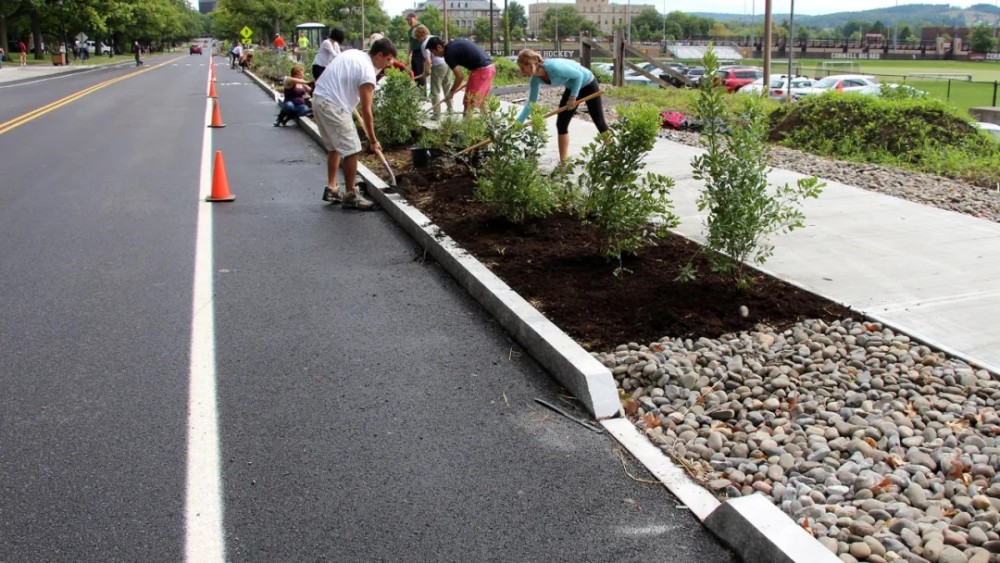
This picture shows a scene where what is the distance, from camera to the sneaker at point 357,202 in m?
9.92

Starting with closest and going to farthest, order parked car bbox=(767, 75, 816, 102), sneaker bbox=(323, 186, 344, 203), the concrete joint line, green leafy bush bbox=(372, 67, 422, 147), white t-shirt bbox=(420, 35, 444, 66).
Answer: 1. the concrete joint line
2. sneaker bbox=(323, 186, 344, 203)
3. green leafy bush bbox=(372, 67, 422, 147)
4. white t-shirt bbox=(420, 35, 444, 66)
5. parked car bbox=(767, 75, 816, 102)

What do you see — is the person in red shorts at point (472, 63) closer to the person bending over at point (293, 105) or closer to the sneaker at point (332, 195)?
the sneaker at point (332, 195)

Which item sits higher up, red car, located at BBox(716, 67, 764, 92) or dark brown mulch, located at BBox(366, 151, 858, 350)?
red car, located at BBox(716, 67, 764, 92)

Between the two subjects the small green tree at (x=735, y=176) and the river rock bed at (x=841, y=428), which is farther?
the small green tree at (x=735, y=176)

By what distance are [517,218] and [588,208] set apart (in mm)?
1120

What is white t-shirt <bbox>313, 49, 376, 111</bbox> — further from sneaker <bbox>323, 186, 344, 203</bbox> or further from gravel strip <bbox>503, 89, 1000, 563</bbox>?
gravel strip <bbox>503, 89, 1000, 563</bbox>

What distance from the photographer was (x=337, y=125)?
379 inches

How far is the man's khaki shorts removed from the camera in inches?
377

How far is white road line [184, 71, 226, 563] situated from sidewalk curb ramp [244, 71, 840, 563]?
5.84ft

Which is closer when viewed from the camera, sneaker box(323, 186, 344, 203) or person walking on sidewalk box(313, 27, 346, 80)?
sneaker box(323, 186, 344, 203)

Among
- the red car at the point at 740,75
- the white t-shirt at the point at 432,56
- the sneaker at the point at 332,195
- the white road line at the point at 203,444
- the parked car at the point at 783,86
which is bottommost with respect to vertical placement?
the white road line at the point at 203,444

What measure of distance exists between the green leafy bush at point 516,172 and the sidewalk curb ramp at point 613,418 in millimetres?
604

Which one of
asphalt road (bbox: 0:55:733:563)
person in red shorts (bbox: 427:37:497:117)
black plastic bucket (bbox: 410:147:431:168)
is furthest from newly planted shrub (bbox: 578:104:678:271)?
person in red shorts (bbox: 427:37:497:117)

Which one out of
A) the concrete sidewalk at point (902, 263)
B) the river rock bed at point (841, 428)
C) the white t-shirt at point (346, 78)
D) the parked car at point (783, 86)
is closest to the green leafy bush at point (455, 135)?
the white t-shirt at point (346, 78)
